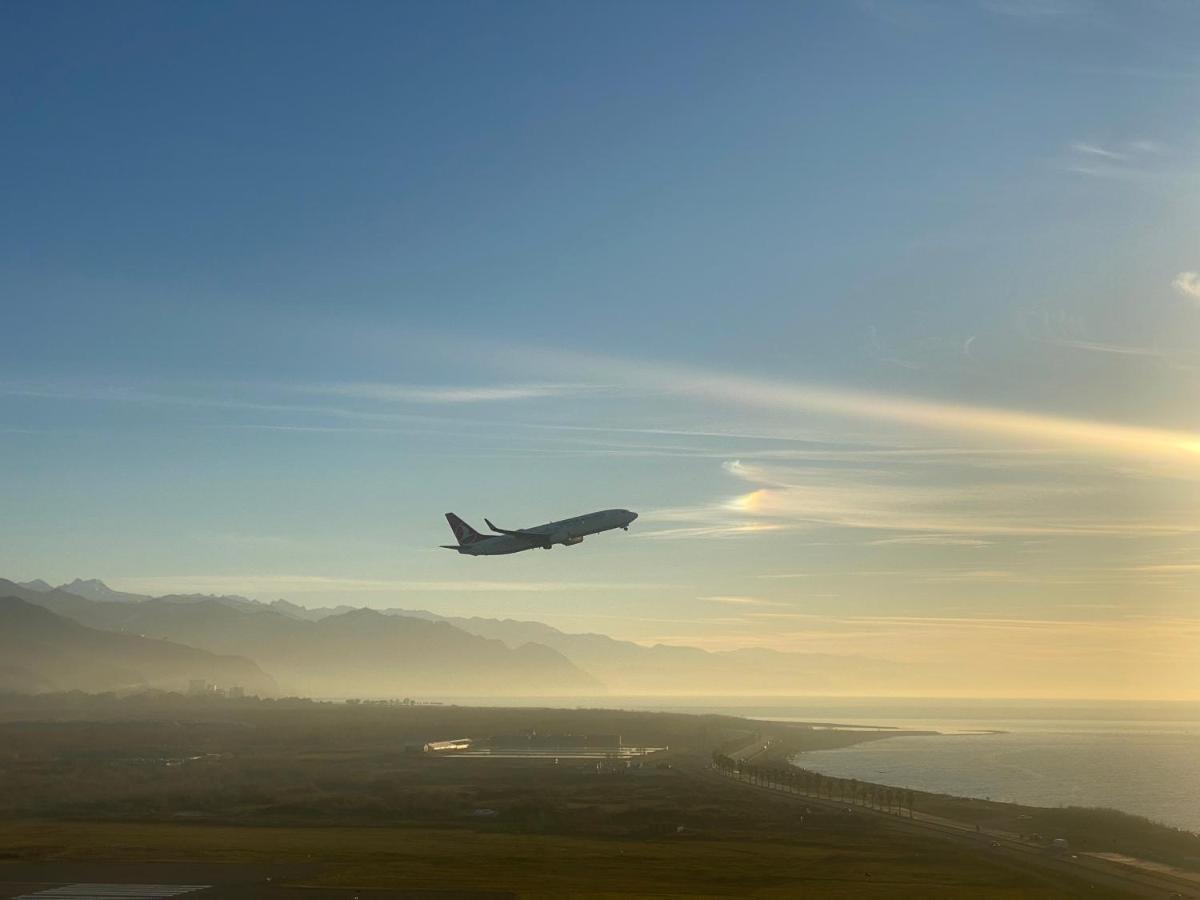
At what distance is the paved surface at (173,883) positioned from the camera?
81.5 m

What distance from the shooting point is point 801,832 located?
393 feet

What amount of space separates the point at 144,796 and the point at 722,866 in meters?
84.7

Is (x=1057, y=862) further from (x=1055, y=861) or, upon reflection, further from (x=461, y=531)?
(x=461, y=531)

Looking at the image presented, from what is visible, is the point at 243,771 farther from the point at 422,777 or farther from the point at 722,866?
the point at 722,866

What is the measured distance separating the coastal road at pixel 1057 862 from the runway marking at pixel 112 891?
7417 cm

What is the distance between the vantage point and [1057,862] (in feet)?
345

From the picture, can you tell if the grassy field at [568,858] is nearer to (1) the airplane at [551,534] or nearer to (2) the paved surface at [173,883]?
(2) the paved surface at [173,883]

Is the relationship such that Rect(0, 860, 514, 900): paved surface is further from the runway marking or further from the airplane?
the airplane

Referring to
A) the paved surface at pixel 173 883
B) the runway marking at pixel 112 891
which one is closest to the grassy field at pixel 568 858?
the paved surface at pixel 173 883

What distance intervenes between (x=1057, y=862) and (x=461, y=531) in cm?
9046

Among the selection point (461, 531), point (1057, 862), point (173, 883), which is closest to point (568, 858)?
point (173, 883)

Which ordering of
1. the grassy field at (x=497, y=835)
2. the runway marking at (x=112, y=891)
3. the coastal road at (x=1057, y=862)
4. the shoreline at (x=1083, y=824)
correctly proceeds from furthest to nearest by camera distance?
the shoreline at (x=1083, y=824), the coastal road at (x=1057, y=862), the grassy field at (x=497, y=835), the runway marking at (x=112, y=891)

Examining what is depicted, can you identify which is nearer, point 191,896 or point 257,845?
point 191,896

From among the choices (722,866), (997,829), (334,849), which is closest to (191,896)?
(334,849)
